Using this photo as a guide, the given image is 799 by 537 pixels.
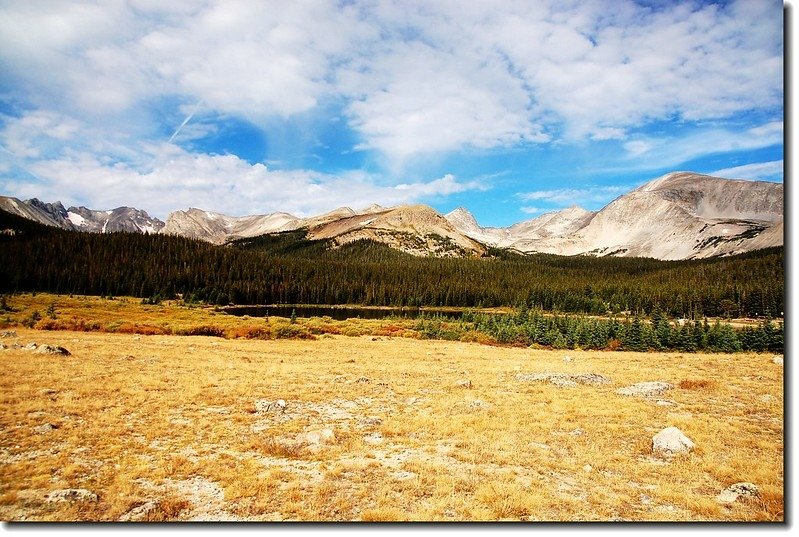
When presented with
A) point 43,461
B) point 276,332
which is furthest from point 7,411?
point 276,332

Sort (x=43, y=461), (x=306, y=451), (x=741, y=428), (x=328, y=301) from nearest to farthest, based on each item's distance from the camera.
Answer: (x=43, y=461) < (x=306, y=451) < (x=741, y=428) < (x=328, y=301)

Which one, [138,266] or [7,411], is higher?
[138,266]

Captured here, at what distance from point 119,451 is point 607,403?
20.7 m

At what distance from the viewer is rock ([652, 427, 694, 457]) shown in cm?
1342

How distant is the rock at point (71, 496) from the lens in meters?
8.87

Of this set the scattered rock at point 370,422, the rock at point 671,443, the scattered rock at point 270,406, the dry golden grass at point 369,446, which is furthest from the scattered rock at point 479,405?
the scattered rock at point 270,406

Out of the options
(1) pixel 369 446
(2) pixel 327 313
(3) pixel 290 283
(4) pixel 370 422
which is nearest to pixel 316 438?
(1) pixel 369 446

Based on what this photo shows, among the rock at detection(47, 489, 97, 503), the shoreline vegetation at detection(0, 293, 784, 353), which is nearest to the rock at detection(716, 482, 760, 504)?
the rock at detection(47, 489, 97, 503)

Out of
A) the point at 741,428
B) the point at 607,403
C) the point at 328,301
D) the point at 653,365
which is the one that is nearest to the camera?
the point at 741,428

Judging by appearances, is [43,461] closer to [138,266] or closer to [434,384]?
[434,384]

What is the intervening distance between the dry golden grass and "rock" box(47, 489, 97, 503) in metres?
0.16

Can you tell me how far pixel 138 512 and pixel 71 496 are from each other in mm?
1751

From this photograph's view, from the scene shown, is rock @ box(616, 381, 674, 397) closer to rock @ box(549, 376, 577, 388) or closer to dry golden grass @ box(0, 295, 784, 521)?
dry golden grass @ box(0, 295, 784, 521)

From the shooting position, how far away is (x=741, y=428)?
1584cm
